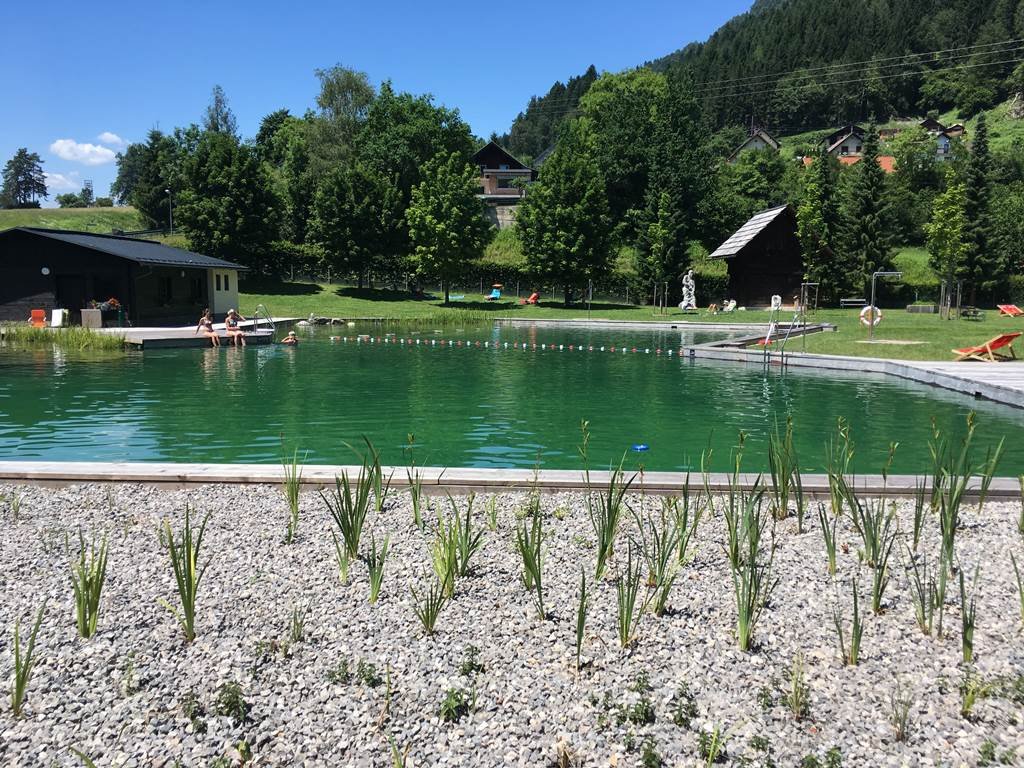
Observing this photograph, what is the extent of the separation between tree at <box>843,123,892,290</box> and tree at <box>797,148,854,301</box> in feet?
2.77

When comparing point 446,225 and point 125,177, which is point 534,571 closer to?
point 446,225

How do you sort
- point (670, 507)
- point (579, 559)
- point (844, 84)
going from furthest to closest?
point (844, 84) → point (670, 507) → point (579, 559)

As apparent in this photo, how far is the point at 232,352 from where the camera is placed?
24219mm

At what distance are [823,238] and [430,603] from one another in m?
49.6

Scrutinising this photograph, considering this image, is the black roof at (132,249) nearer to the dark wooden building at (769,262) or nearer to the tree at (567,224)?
the tree at (567,224)

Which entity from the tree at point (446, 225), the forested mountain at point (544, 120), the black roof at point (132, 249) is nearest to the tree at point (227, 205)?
the tree at point (446, 225)

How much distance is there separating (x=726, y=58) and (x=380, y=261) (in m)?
110

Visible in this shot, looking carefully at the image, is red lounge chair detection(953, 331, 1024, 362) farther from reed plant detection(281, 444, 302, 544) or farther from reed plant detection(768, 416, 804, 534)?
reed plant detection(281, 444, 302, 544)

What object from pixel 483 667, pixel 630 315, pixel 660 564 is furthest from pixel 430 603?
pixel 630 315

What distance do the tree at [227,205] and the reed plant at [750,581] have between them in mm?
49400

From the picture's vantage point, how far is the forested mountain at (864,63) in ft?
402

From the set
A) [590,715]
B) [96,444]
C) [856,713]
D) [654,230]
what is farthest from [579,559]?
[654,230]

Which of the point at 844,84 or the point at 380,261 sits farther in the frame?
the point at 844,84

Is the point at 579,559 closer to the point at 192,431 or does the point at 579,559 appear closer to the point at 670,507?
the point at 670,507
